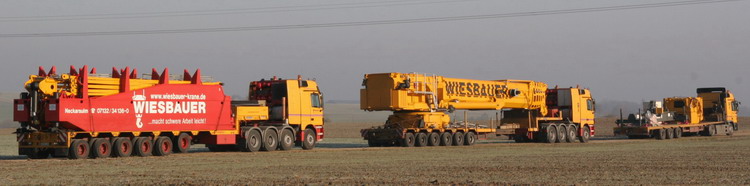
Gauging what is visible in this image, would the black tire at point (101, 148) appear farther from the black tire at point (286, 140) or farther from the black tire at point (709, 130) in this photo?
the black tire at point (709, 130)

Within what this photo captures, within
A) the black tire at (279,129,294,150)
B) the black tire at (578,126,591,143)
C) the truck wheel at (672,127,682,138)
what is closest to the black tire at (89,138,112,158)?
the black tire at (279,129,294,150)

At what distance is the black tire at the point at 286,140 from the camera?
145ft

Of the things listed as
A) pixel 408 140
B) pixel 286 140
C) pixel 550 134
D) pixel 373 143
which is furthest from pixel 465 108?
pixel 286 140

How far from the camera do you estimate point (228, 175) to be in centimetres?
2683

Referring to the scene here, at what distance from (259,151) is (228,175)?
54.7 ft

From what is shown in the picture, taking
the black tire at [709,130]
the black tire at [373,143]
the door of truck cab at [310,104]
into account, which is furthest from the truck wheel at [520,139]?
the black tire at [709,130]

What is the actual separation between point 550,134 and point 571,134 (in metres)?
2.39

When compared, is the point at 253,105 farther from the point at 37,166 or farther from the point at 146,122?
the point at 37,166

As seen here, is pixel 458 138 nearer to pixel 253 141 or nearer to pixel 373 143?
pixel 373 143

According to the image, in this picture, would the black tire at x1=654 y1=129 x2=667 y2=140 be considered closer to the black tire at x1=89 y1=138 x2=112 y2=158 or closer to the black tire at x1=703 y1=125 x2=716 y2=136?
the black tire at x1=703 y1=125 x2=716 y2=136

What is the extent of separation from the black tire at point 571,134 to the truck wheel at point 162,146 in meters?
26.8

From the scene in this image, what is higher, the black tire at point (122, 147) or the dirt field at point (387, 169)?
the black tire at point (122, 147)

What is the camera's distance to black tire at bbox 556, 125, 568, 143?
57000 mm

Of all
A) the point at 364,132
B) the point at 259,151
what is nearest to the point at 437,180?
the point at 259,151
